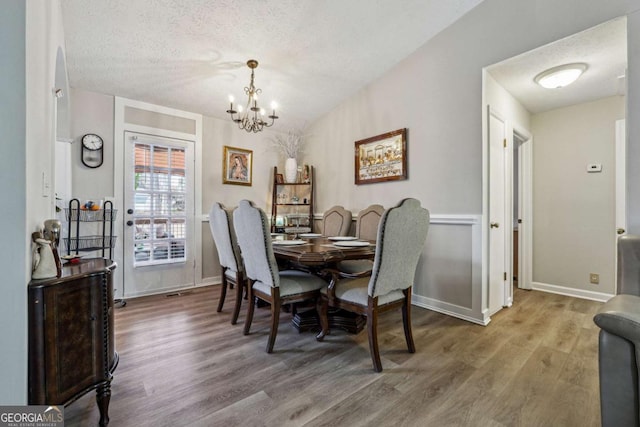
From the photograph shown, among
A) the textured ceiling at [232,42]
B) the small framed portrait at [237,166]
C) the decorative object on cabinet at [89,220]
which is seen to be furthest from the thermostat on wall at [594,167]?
the decorative object on cabinet at [89,220]

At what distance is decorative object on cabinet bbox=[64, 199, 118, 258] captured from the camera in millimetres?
2678

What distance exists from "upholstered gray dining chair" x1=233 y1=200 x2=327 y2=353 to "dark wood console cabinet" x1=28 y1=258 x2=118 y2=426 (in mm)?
813

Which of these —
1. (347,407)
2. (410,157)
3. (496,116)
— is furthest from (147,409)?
(496,116)

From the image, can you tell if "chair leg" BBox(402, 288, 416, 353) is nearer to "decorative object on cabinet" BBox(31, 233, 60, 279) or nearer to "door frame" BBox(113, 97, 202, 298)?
"decorative object on cabinet" BBox(31, 233, 60, 279)

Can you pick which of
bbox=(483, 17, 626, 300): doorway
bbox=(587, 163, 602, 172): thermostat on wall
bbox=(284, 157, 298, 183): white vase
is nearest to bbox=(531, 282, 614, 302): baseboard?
bbox=(483, 17, 626, 300): doorway

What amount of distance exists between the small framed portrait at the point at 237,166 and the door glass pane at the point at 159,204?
57 cm

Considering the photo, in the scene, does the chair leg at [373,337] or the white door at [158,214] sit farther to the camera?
the white door at [158,214]

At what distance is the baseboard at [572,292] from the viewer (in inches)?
118

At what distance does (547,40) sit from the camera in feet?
6.91

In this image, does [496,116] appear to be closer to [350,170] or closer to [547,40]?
[547,40]

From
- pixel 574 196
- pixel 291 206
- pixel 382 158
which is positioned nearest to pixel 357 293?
pixel 382 158

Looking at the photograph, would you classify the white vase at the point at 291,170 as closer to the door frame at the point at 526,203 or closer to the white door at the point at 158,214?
the white door at the point at 158,214

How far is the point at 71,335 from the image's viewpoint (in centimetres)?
116

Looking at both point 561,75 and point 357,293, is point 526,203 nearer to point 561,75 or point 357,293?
point 561,75
